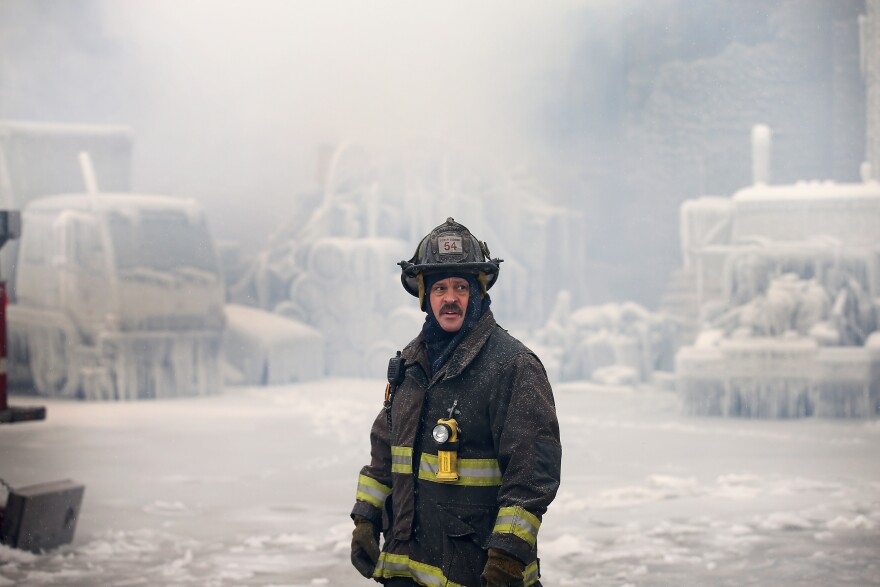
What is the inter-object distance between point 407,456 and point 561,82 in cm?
860

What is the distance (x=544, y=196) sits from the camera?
36.9 ft

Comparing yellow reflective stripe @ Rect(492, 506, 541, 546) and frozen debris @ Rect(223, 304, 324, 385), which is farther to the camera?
frozen debris @ Rect(223, 304, 324, 385)

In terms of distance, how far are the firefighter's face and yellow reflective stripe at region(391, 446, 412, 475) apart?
0.30m

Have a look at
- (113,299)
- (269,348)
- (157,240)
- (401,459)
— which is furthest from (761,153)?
(401,459)

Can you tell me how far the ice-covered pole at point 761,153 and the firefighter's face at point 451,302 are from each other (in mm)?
8186

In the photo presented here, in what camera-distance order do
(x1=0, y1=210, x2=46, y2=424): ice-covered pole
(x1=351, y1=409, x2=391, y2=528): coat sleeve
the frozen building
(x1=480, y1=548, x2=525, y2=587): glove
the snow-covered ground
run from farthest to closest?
the frozen building → the snow-covered ground → (x1=0, y1=210, x2=46, y2=424): ice-covered pole → (x1=351, y1=409, x2=391, y2=528): coat sleeve → (x1=480, y1=548, x2=525, y2=587): glove

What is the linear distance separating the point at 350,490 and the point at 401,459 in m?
5.28

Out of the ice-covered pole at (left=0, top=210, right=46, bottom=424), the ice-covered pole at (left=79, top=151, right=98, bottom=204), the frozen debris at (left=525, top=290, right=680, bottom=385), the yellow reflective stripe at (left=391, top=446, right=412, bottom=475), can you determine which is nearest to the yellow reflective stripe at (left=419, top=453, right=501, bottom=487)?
the yellow reflective stripe at (left=391, top=446, right=412, bottom=475)

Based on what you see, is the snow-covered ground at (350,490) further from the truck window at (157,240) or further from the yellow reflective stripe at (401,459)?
the yellow reflective stripe at (401,459)

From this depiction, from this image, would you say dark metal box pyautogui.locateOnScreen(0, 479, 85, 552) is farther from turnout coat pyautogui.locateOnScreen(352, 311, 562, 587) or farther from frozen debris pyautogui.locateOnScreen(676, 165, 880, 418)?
frozen debris pyautogui.locateOnScreen(676, 165, 880, 418)

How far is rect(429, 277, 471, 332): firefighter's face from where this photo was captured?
110 inches

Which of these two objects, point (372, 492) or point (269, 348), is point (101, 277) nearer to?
point (269, 348)

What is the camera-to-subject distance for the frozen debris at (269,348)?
Result: 11.5 meters

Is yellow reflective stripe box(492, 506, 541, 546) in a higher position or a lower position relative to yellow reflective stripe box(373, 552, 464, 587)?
Result: higher
